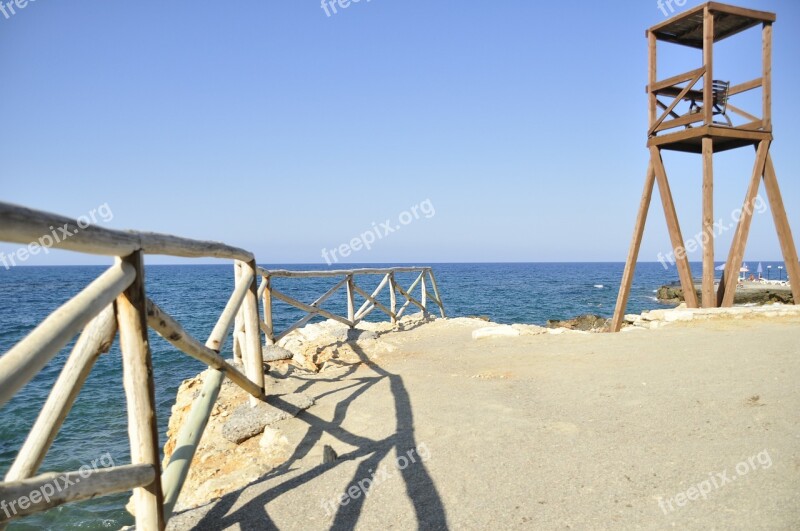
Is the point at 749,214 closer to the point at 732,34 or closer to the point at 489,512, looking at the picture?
the point at 732,34

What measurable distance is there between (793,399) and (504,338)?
465 centimetres

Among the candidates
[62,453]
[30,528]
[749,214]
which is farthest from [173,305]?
[749,214]

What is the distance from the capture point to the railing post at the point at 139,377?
240cm

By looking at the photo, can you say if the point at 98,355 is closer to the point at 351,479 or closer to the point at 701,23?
the point at 351,479

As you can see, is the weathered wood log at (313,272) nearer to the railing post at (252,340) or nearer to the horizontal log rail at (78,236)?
the railing post at (252,340)

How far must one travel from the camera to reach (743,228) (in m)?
9.26

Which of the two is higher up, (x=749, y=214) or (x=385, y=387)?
(x=749, y=214)

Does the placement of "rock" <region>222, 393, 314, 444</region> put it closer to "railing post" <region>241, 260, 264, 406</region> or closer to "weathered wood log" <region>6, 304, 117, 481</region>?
"railing post" <region>241, 260, 264, 406</region>

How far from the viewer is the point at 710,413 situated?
4.35 m

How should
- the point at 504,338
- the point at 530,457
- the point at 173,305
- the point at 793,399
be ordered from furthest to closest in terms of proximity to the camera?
the point at 173,305 < the point at 504,338 < the point at 793,399 < the point at 530,457

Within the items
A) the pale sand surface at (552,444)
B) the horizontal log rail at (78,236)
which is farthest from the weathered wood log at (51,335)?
the pale sand surface at (552,444)

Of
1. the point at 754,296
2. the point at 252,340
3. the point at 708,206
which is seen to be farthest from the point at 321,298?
the point at 754,296

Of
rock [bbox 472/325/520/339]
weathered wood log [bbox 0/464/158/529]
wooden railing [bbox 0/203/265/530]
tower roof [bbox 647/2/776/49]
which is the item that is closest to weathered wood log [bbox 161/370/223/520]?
wooden railing [bbox 0/203/265/530]

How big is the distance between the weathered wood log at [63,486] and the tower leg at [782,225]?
1123cm
